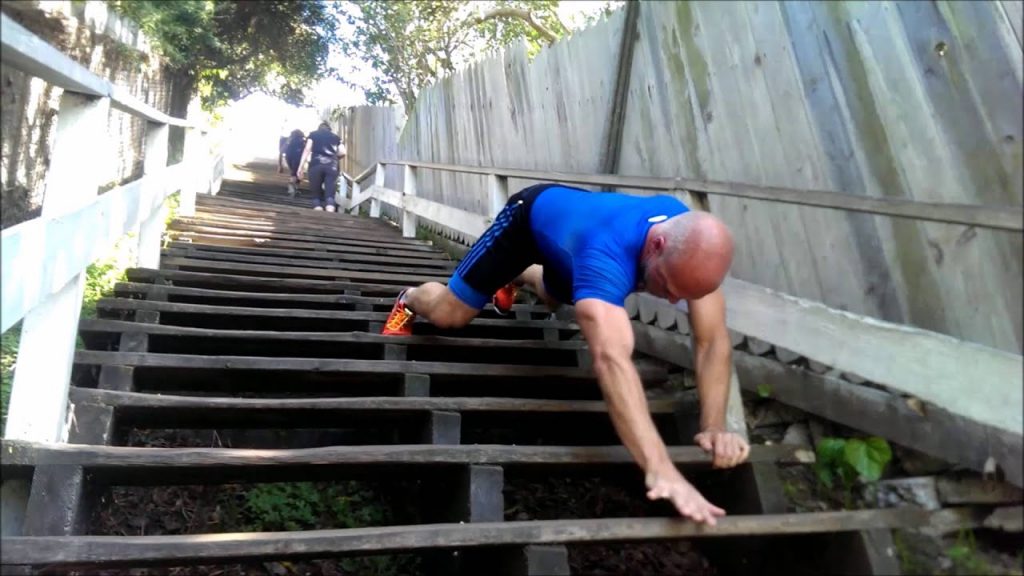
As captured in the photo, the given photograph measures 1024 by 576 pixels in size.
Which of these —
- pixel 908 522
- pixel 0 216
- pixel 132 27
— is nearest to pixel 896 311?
pixel 908 522

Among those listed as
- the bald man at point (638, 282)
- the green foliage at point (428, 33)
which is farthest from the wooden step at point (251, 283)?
the green foliage at point (428, 33)

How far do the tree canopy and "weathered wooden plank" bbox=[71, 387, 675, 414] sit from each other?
498 inches

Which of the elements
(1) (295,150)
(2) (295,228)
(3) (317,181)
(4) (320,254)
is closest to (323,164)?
(3) (317,181)

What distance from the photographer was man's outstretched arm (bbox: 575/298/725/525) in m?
2.19

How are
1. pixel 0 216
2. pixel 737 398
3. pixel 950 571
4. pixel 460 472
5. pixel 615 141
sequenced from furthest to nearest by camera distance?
1. pixel 615 141
2. pixel 737 398
3. pixel 460 472
4. pixel 950 571
5. pixel 0 216

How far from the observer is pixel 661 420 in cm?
319

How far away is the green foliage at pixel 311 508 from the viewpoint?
3213 mm

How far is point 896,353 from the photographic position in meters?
2.25

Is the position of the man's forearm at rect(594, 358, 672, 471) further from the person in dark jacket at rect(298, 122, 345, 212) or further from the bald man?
the person in dark jacket at rect(298, 122, 345, 212)

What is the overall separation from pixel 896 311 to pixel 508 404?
1.44 metres

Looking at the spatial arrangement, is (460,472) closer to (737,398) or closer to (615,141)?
(737,398)

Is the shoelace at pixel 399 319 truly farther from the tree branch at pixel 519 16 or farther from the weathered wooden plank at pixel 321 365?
the tree branch at pixel 519 16

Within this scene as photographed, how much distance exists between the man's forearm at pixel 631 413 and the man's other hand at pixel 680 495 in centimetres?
4

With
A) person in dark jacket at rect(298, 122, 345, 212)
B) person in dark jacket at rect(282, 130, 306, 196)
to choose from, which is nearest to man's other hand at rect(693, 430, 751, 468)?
person in dark jacket at rect(298, 122, 345, 212)
